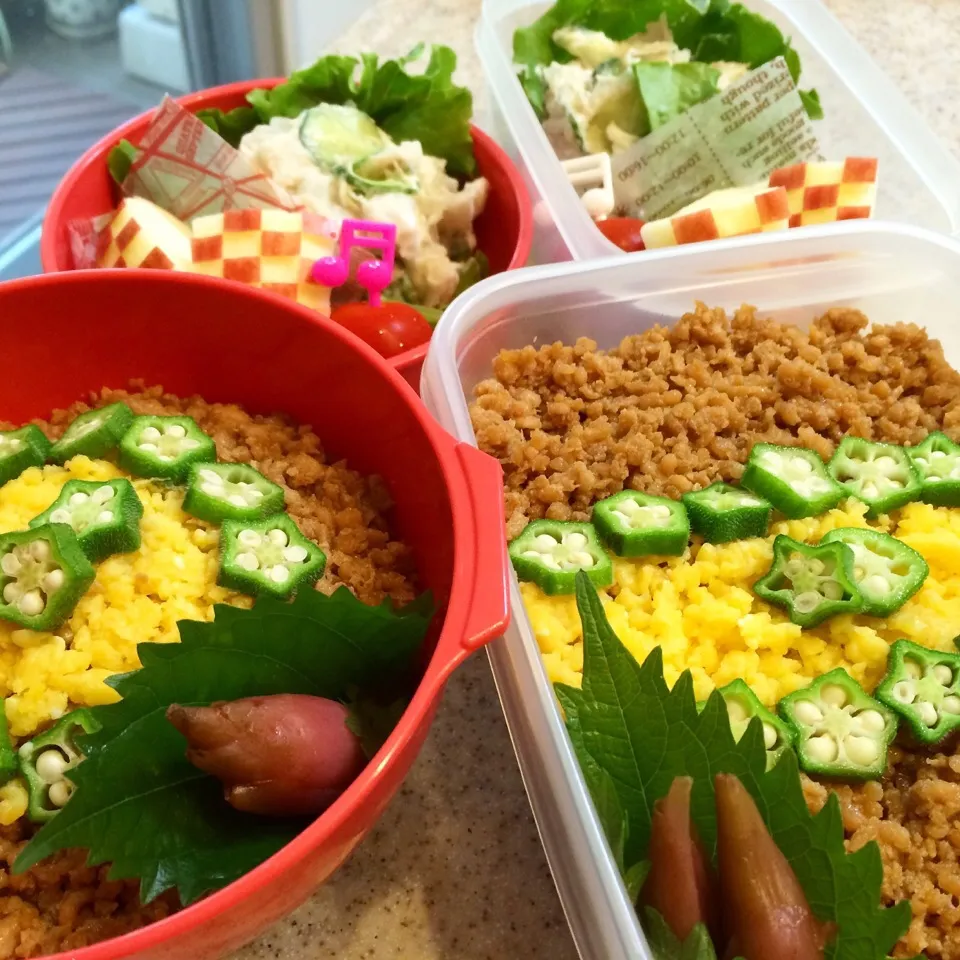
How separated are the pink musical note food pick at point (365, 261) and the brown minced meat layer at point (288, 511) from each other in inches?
10.8

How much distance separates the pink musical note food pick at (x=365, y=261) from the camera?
1247 mm

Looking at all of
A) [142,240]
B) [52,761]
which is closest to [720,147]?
[142,240]

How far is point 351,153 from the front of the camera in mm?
1431

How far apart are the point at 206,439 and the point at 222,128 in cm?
68

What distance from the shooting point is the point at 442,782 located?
94cm

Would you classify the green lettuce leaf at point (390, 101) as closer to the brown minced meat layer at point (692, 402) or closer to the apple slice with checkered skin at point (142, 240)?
the apple slice with checkered skin at point (142, 240)

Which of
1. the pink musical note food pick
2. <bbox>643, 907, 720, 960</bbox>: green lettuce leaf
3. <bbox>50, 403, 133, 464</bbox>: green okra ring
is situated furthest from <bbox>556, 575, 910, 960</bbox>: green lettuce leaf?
the pink musical note food pick

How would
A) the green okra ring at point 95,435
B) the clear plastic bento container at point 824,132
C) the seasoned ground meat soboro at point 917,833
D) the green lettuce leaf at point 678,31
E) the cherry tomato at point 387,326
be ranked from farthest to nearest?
1. the green lettuce leaf at point 678,31
2. the clear plastic bento container at point 824,132
3. the cherry tomato at point 387,326
4. the green okra ring at point 95,435
5. the seasoned ground meat soboro at point 917,833

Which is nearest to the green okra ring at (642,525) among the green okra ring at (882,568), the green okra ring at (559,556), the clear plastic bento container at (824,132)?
the green okra ring at (559,556)

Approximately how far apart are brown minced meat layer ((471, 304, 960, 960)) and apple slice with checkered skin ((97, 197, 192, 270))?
1.60 ft

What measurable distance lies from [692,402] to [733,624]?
0.89ft

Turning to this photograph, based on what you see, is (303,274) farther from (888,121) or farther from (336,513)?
(888,121)

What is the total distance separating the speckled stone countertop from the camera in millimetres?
844

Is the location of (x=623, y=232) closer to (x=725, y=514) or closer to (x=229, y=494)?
(x=725, y=514)
